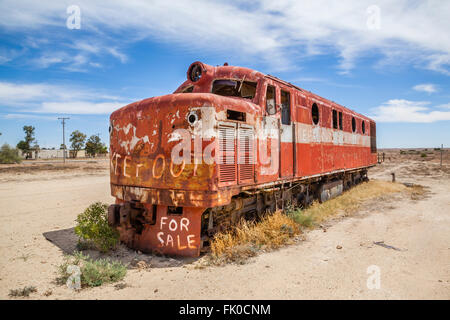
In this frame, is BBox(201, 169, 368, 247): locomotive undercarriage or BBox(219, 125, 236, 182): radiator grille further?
BBox(201, 169, 368, 247): locomotive undercarriage

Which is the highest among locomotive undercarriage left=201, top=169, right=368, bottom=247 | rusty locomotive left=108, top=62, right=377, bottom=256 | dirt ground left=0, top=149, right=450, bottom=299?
rusty locomotive left=108, top=62, right=377, bottom=256

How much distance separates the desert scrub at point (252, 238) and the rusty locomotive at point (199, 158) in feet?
0.80

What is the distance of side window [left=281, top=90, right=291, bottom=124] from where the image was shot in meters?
6.91

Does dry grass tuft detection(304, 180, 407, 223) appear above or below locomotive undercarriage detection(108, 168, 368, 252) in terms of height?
below

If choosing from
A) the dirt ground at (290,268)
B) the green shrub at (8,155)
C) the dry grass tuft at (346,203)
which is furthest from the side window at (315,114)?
the green shrub at (8,155)

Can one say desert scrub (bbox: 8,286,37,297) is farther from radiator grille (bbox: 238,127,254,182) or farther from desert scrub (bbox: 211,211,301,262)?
radiator grille (bbox: 238,127,254,182)

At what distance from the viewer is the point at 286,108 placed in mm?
7023

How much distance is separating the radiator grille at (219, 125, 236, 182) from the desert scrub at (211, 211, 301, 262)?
44.6 inches

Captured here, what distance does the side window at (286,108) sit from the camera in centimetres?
691

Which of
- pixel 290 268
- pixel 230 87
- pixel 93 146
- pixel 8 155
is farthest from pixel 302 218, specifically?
pixel 93 146

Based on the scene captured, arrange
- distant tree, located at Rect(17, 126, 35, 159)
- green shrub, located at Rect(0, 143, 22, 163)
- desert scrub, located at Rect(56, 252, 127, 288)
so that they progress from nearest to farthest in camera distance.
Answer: desert scrub, located at Rect(56, 252, 127, 288), green shrub, located at Rect(0, 143, 22, 163), distant tree, located at Rect(17, 126, 35, 159)

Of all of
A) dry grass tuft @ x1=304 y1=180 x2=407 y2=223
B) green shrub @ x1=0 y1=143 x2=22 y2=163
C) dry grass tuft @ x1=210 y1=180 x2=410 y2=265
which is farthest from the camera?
green shrub @ x1=0 y1=143 x2=22 y2=163

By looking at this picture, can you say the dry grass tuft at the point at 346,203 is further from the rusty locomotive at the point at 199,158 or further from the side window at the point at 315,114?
the side window at the point at 315,114

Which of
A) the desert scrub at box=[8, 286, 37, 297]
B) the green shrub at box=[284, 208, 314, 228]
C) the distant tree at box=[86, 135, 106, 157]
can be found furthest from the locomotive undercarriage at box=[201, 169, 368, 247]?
the distant tree at box=[86, 135, 106, 157]
